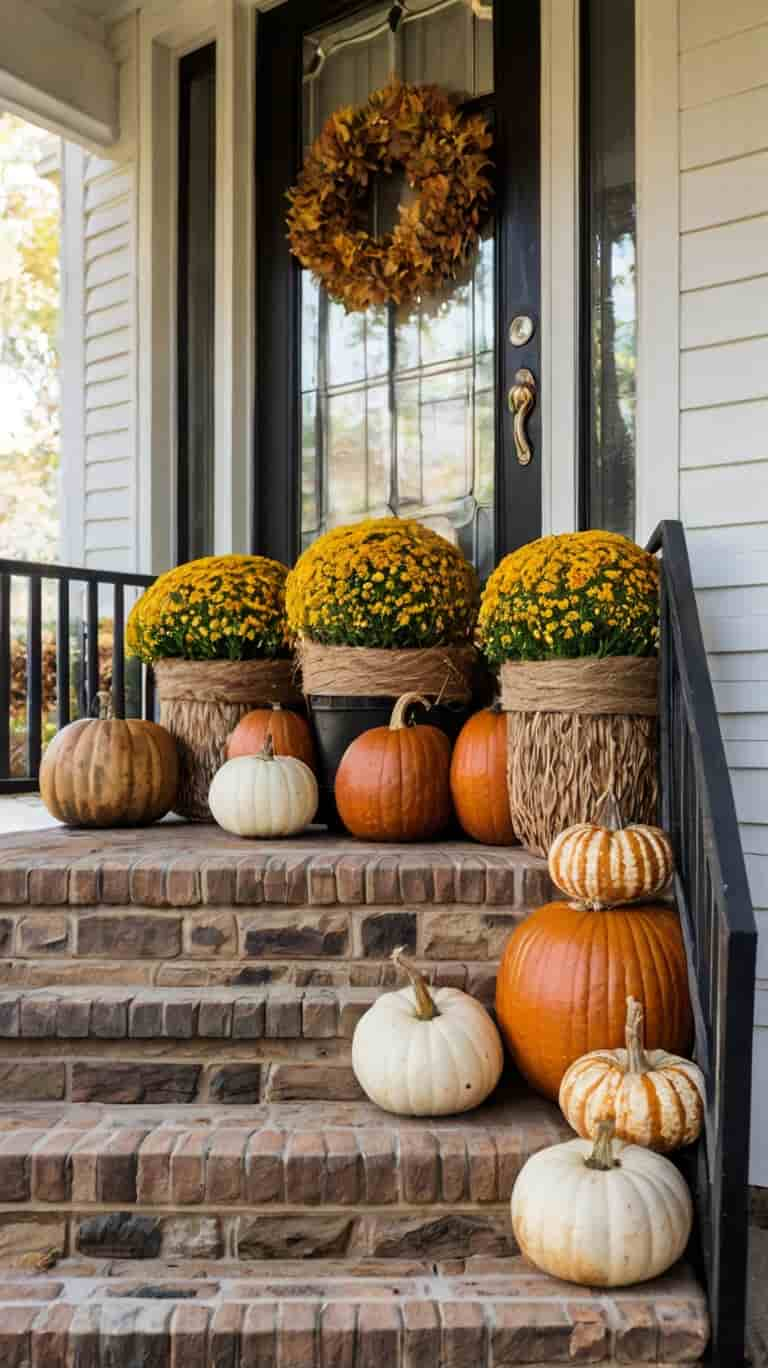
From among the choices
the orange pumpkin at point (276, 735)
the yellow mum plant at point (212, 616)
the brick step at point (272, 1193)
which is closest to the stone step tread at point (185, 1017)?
the brick step at point (272, 1193)

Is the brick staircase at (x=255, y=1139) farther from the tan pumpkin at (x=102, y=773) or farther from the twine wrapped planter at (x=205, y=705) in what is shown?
the twine wrapped planter at (x=205, y=705)

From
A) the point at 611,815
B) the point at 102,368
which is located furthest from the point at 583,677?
the point at 102,368

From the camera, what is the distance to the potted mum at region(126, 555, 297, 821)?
2.70 metres

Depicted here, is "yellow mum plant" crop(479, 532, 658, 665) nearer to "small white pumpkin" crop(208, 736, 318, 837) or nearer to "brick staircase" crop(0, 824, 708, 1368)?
"brick staircase" crop(0, 824, 708, 1368)

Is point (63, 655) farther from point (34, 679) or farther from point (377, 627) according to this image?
point (377, 627)

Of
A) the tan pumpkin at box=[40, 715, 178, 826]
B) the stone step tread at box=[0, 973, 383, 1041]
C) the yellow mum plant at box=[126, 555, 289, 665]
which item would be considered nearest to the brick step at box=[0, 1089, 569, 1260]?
the stone step tread at box=[0, 973, 383, 1041]

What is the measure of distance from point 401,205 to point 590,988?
2339 millimetres

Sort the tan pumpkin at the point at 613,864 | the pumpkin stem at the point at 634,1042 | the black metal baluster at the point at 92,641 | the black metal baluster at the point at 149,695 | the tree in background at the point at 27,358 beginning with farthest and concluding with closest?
the tree in background at the point at 27,358 → the black metal baluster at the point at 149,695 → the black metal baluster at the point at 92,641 → the tan pumpkin at the point at 613,864 → the pumpkin stem at the point at 634,1042

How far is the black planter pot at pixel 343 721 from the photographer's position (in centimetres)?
252

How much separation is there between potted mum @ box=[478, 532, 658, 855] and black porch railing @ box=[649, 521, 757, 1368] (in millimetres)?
317

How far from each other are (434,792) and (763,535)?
2.89ft

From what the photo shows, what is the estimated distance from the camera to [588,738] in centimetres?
212

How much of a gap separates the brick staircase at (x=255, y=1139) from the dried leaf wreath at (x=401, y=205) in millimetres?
1678

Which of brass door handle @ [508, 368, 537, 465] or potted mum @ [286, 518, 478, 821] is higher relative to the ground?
brass door handle @ [508, 368, 537, 465]
